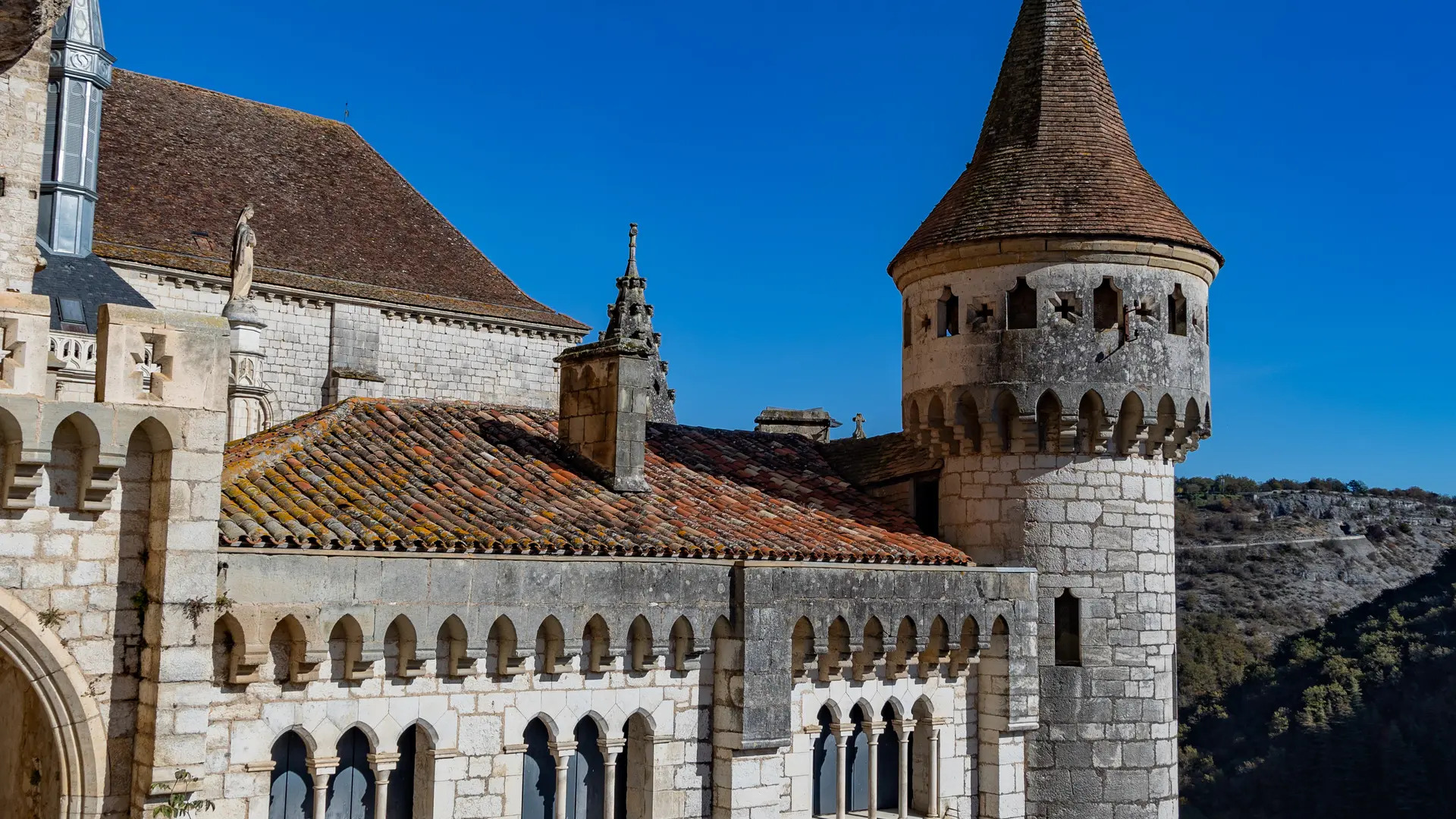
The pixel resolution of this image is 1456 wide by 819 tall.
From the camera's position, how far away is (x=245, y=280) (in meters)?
20.6

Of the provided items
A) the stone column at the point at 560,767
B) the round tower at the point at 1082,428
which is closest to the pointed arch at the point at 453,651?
the stone column at the point at 560,767

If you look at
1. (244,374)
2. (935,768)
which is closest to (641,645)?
(935,768)

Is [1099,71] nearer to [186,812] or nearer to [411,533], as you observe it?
[411,533]

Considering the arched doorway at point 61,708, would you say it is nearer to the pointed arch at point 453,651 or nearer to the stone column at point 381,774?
the stone column at point 381,774

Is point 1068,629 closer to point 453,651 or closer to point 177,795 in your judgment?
point 453,651

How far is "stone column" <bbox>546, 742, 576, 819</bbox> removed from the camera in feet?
41.7

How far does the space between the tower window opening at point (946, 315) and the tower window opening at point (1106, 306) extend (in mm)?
1661

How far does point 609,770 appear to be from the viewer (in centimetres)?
1299

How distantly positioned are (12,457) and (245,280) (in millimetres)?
11549

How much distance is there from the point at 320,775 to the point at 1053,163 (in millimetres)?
11096

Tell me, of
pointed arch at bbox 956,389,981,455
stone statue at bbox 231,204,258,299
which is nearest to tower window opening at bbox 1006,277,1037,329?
pointed arch at bbox 956,389,981,455

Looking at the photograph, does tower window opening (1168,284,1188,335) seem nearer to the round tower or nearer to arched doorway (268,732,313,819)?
the round tower

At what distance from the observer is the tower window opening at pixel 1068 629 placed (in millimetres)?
16062

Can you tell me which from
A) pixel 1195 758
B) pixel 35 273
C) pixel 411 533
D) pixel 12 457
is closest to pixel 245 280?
pixel 35 273
